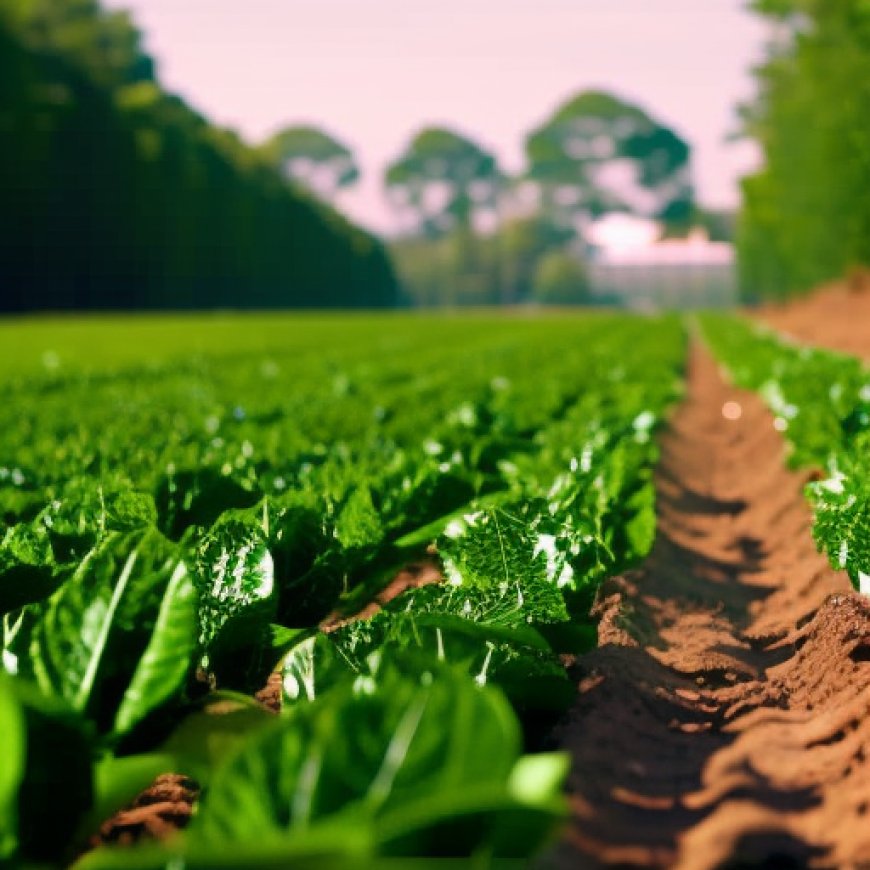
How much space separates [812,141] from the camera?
35438 mm

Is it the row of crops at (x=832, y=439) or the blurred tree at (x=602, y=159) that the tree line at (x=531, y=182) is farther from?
the row of crops at (x=832, y=439)

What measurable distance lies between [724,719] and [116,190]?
5208 centimetres

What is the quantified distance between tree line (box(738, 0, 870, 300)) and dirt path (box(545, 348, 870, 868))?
1553cm

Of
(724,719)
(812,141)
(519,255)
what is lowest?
(724,719)

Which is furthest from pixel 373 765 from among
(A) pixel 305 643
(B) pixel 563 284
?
(B) pixel 563 284

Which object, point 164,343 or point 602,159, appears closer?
point 164,343

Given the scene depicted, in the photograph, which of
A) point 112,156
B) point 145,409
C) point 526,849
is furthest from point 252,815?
point 112,156

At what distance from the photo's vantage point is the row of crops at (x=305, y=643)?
143 cm

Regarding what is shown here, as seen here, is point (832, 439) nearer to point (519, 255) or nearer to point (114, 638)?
point (114, 638)

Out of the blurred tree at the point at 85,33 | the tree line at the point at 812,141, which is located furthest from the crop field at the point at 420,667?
the blurred tree at the point at 85,33

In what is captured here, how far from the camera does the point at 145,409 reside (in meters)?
9.78

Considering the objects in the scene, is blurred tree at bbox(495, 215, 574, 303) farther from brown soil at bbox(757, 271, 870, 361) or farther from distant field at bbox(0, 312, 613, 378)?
distant field at bbox(0, 312, 613, 378)

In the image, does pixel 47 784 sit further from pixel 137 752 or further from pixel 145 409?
pixel 145 409

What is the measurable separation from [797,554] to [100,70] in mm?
55166
